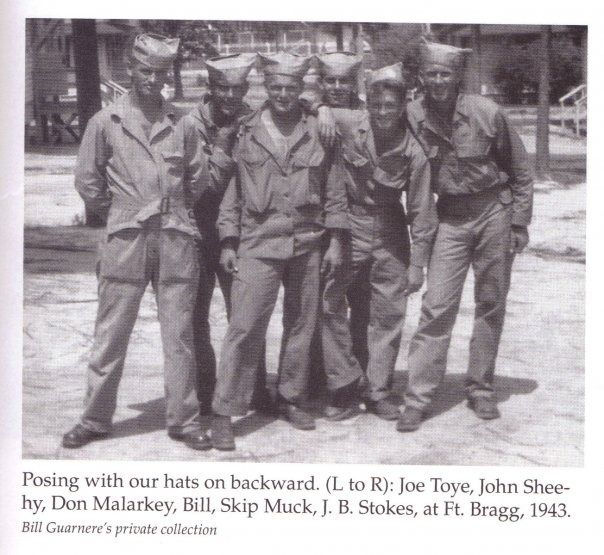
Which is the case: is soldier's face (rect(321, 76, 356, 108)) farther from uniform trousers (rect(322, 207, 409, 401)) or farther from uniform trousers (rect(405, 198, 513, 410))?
uniform trousers (rect(405, 198, 513, 410))

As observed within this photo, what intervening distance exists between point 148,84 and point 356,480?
4.59 ft

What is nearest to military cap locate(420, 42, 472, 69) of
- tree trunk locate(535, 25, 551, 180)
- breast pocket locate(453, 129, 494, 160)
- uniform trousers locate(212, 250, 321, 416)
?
breast pocket locate(453, 129, 494, 160)

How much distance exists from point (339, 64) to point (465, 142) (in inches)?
18.5

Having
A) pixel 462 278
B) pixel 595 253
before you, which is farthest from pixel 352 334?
pixel 595 253

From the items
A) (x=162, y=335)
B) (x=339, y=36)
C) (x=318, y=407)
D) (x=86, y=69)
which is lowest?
(x=318, y=407)

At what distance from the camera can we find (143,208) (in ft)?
17.6

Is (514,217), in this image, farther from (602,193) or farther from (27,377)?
(27,377)

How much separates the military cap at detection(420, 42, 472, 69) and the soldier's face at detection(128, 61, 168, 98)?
813 millimetres

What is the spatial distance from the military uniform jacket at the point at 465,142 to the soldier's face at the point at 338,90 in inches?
7.7

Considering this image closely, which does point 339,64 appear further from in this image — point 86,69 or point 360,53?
point 86,69

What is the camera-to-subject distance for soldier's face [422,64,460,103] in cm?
551

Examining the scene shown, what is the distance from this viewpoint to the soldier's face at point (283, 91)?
542cm

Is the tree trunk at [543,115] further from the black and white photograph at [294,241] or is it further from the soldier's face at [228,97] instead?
the soldier's face at [228,97]

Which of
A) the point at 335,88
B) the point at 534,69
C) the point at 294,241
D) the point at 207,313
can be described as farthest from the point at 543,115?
the point at 207,313
